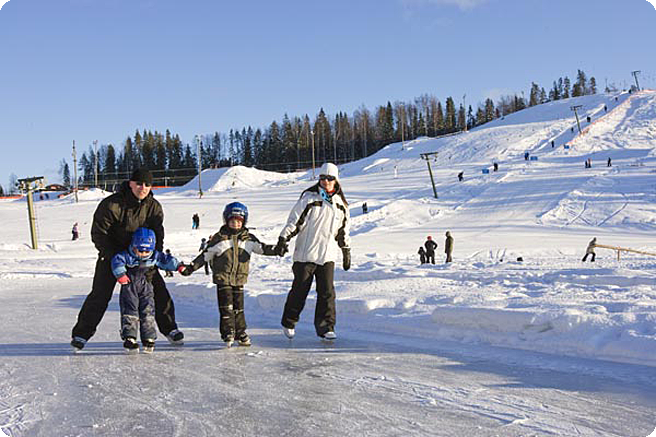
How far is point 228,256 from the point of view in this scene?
565cm

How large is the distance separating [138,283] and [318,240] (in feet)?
5.55

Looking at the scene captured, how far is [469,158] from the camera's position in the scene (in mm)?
61562

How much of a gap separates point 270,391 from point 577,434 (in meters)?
1.86

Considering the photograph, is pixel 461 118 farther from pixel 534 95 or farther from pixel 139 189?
pixel 139 189

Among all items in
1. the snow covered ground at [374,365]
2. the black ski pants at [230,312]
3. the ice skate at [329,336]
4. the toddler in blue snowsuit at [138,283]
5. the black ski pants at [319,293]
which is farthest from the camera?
the black ski pants at [319,293]

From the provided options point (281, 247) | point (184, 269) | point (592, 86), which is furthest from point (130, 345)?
point (592, 86)

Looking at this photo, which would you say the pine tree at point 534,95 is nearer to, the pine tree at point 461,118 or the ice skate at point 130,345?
the pine tree at point 461,118

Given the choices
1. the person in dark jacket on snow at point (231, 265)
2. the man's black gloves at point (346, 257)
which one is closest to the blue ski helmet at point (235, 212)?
the person in dark jacket on snow at point (231, 265)

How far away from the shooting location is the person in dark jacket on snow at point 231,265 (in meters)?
5.63

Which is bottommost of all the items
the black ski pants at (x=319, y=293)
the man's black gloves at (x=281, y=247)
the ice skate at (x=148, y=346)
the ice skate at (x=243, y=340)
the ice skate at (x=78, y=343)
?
the ice skate at (x=243, y=340)

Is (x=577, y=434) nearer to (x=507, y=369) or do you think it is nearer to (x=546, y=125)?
(x=507, y=369)

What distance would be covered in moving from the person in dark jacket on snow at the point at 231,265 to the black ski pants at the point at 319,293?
16.4 inches

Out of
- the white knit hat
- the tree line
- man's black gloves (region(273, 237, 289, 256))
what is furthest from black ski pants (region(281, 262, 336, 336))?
the tree line

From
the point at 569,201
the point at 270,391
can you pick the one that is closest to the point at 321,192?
the point at 270,391
